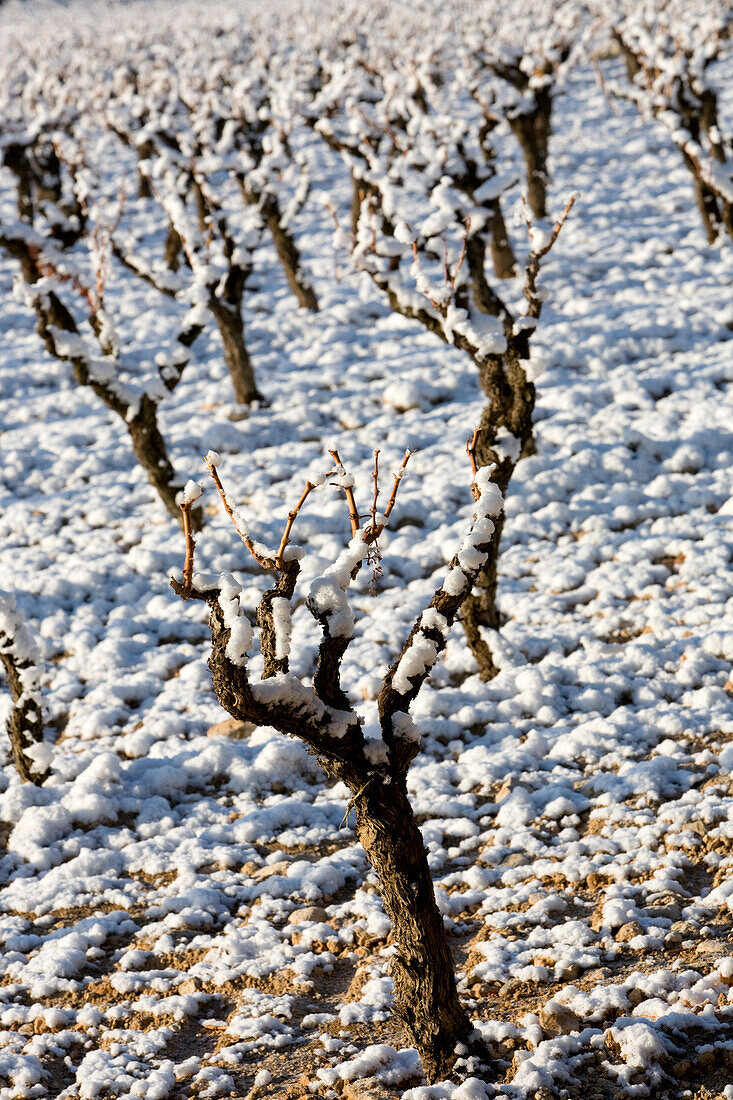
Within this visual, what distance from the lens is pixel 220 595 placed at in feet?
11.3

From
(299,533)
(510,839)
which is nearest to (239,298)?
(299,533)

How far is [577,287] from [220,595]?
38.8ft

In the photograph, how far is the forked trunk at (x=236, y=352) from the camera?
11445 mm

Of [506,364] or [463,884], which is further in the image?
[506,364]

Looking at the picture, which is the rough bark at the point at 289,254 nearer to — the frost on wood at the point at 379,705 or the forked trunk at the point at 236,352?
the forked trunk at the point at 236,352

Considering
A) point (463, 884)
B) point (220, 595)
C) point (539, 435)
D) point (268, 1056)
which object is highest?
point (539, 435)

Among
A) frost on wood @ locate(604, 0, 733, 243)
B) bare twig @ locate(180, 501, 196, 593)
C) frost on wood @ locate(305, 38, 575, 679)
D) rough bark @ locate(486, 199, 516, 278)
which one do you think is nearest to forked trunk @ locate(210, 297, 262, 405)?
frost on wood @ locate(305, 38, 575, 679)

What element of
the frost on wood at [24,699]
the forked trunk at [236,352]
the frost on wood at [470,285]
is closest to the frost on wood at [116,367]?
the forked trunk at [236,352]

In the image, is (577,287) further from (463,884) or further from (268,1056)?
(268,1056)

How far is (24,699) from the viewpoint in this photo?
6.47 meters

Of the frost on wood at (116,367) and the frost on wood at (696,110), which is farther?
the frost on wood at (696,110)

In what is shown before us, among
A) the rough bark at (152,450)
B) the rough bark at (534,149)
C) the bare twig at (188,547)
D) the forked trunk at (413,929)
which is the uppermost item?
the rough bark at (534,149)

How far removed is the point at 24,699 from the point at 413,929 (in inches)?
158

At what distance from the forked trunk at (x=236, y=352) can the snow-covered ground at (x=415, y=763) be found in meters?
0.30
